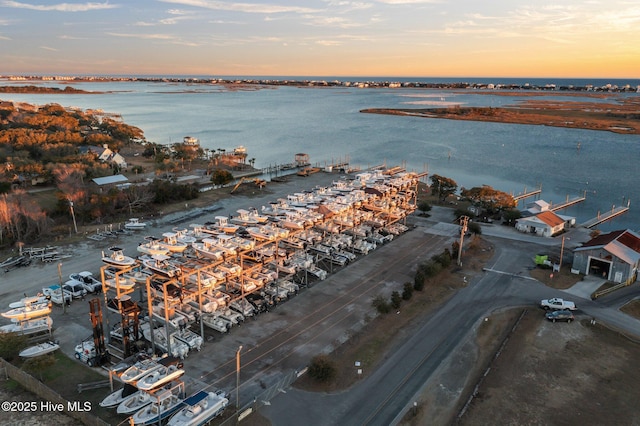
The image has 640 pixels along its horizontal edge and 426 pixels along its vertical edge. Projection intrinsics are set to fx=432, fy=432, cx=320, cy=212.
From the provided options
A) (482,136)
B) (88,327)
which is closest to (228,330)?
(88,327)

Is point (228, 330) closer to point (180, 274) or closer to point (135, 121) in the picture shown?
point (180, 274)

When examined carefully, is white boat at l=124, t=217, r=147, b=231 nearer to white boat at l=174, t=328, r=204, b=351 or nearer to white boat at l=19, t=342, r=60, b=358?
white boat at l=19, t=342, r=60, b=358

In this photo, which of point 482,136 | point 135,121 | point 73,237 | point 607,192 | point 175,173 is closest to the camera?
point 73,237

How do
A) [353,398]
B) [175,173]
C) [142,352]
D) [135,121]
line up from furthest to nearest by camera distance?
[135,121] → [175,173] → [142,352] → [353,398]

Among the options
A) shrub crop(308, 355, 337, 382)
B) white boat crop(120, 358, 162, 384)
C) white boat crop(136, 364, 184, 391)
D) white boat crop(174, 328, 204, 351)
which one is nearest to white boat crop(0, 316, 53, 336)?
white boat crop(174, 328, 204, 351)

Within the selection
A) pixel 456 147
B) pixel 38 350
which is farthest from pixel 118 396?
pixel 456 147

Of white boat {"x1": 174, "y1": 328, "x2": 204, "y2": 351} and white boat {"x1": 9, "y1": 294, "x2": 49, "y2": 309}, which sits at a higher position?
white boat {"x1": 9, "y1": 294, "x2": 49, "y2": 309}

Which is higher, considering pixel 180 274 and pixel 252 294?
pixel 180 274
